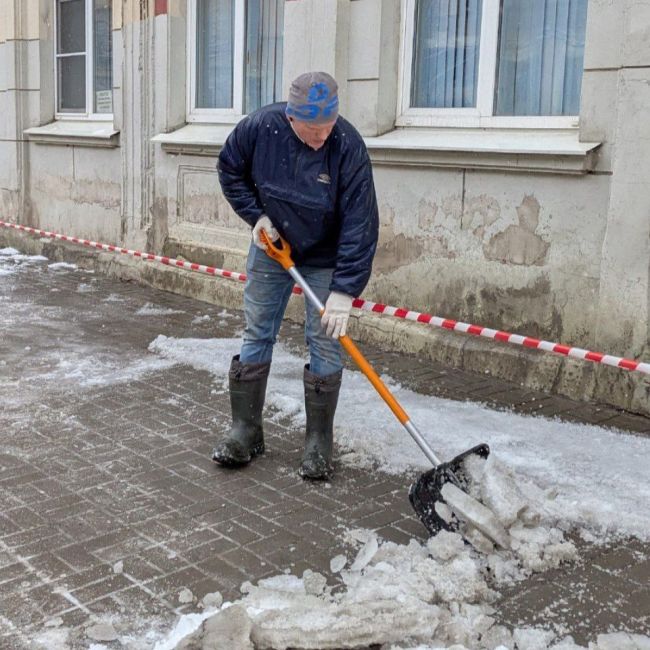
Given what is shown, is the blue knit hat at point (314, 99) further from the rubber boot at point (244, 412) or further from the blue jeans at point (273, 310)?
the rubber boot at point (244, 412)

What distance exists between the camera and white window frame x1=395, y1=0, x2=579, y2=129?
6636 mm

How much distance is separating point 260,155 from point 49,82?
863 centimetres

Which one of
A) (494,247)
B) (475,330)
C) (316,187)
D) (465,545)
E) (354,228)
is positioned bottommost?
(465,545)

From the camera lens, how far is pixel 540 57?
666 cm

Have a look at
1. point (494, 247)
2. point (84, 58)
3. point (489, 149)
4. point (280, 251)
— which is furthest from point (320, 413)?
point (84, 58)

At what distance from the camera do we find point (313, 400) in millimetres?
4637

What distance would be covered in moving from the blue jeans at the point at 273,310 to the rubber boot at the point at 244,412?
58 mm

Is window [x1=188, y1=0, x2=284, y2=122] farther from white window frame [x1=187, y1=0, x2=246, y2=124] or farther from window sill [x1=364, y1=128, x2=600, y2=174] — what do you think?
window sill [x1=364, y1=128, x2=600, y2=174]

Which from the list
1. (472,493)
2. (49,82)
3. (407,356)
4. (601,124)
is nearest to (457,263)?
(407,356)

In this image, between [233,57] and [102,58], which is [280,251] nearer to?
[233,57]

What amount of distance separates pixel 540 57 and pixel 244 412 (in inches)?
139

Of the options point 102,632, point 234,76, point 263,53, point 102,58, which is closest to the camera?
point 102,632

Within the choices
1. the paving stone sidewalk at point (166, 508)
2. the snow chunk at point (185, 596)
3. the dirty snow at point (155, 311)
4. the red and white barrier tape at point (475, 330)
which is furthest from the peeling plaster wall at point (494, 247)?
the snow chunk at point (185, 596)

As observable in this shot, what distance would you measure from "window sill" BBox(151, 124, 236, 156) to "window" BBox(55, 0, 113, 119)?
1.90 m
